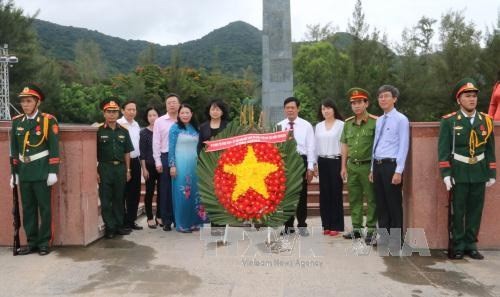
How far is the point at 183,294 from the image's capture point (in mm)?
3471

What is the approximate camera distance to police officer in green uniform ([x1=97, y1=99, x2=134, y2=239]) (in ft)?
17.3

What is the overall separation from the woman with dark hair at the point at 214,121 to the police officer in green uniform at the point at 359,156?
4.29 feet

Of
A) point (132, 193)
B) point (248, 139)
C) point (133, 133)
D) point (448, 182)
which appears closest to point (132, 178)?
point (132, 193)

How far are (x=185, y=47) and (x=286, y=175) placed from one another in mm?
67243

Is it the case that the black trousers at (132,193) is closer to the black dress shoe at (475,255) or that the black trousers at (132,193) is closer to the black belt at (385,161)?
the black belt at (385,161)

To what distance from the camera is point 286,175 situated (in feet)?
15.2

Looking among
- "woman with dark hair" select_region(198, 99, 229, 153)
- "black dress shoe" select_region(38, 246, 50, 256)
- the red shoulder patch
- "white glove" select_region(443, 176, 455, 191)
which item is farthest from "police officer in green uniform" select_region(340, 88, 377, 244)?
"black dress shoe" select_region(38, 246, 50, 256)

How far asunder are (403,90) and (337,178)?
18.7 metres

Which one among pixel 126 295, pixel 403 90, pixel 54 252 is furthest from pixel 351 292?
pixel 403 90

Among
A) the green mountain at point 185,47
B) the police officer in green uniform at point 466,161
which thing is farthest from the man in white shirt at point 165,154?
the green mountain at point 185,47

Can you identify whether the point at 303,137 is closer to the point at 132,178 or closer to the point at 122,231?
the point at 132,178

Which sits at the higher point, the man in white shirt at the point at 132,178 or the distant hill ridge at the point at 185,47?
the distant hill ridge at the point at 185,47

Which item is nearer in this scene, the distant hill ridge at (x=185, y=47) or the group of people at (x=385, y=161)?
the group of people at (x=385, y=161)

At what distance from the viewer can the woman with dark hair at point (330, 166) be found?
17.2 ft
